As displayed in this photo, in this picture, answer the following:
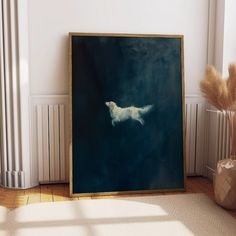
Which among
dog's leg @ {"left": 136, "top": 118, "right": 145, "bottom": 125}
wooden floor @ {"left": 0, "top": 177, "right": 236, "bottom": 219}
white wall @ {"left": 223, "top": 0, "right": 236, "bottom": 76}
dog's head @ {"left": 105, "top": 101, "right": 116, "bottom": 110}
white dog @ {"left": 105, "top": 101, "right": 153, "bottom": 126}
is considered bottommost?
wooden floor @ {"left": 0, "top": 177, "right": 236, "bottom": 219}

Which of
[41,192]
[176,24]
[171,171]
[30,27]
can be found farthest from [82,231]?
[176,24]

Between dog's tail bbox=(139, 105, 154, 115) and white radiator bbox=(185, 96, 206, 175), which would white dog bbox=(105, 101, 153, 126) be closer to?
dog's tail bbox=(139, 105, 154, 115)

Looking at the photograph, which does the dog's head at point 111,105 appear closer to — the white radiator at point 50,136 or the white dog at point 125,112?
the white dog at point 125,112

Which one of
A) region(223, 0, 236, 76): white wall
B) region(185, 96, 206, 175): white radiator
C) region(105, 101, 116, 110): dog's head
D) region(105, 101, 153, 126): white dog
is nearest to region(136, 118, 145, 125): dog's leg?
region(105, 101, 153, 126): white dog

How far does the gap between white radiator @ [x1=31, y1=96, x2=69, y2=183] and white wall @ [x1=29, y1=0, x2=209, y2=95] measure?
0.12 m

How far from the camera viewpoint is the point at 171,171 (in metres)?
3.30

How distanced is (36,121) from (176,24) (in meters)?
1.58

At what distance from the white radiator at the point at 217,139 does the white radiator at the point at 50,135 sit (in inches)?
54.4

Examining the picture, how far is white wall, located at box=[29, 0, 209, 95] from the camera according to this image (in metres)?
3.18

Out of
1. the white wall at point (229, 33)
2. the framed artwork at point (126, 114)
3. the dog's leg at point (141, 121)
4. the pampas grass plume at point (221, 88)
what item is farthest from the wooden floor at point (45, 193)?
the white wall at point (229, 33)

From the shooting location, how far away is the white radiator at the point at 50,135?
3273 mm

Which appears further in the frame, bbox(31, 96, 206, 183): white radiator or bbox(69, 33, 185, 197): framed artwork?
bbox(31, 96, 206, 183): white radiator

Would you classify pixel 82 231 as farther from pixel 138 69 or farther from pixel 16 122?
pixel 138 69

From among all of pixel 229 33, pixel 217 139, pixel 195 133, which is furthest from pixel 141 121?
pixel 229 33
